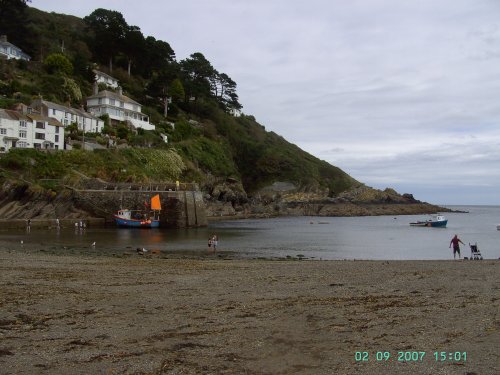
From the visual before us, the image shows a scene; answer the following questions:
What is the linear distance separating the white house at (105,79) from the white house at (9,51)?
13358 mm

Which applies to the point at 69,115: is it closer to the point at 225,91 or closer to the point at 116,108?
the point at 116,108

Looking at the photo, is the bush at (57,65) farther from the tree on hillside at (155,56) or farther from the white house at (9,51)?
the tree on hillside at (155,56)

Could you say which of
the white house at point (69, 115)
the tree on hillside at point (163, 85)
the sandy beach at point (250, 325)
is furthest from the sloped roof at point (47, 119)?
the sandy beach at point (250, 325)

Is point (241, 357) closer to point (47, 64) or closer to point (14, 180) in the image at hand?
point (14, 180)

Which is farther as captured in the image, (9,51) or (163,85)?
(163,85)

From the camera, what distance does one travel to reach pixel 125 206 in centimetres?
5972

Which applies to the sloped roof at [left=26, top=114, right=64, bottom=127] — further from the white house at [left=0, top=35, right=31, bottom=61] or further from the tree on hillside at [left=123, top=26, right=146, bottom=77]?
the tree on hillside at [left=123, top=26, right=146, bottom=77]

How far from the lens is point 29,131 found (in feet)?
211

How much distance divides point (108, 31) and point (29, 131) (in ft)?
155

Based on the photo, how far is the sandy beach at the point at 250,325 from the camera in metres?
7.71

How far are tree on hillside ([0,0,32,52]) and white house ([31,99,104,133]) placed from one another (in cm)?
2975

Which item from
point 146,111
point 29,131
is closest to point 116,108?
point 146,111

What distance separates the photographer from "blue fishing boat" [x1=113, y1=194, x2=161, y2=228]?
2239 inches

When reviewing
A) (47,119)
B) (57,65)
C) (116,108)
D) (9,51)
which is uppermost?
(9,51)
